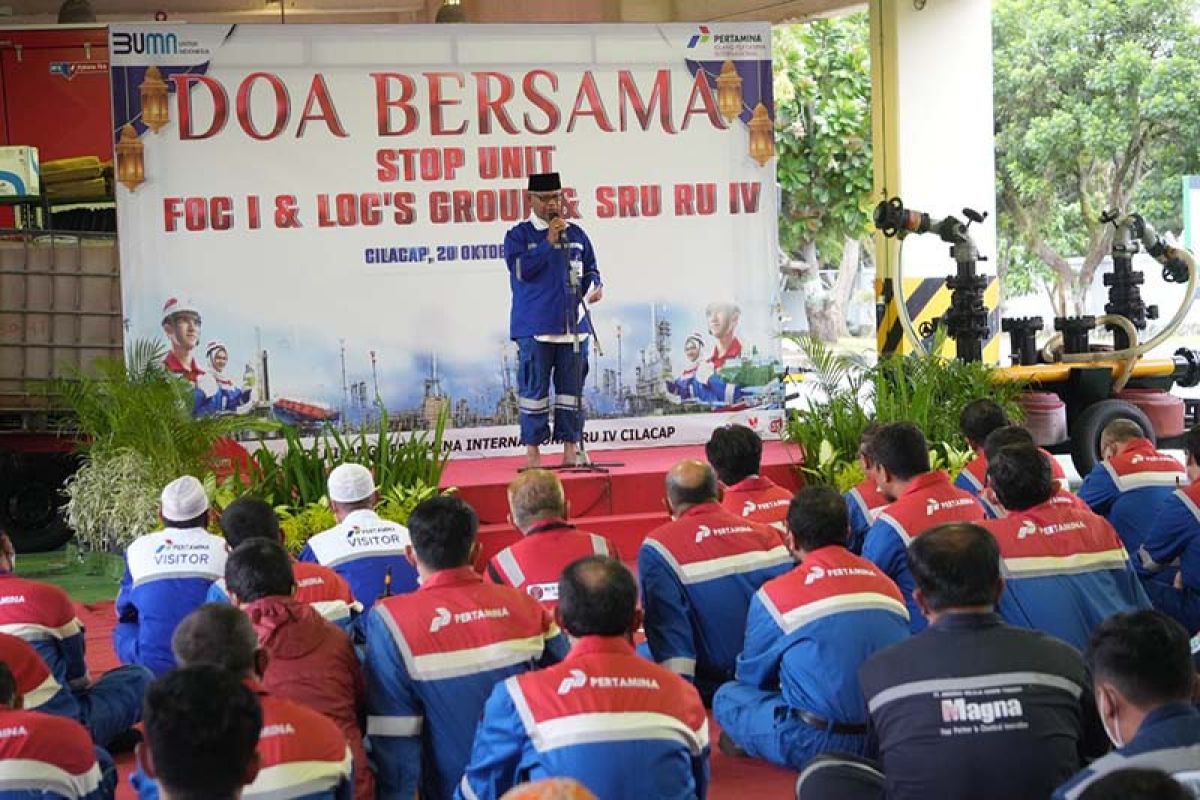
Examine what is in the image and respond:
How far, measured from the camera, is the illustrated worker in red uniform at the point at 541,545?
4734 millimetres

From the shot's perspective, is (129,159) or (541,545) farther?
(129,159)

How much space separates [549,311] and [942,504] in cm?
384

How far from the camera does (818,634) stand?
170 inches

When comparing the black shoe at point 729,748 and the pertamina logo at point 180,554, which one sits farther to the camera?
the pertamina logo at point 180,554

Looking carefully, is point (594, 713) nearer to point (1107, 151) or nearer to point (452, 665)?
point (452, 665)

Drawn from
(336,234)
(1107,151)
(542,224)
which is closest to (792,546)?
(542,224)

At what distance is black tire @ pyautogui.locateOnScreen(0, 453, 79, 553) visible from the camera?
994 cm

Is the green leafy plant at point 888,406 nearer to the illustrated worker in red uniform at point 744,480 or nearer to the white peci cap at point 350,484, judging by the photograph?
the illustrated worker in red uniform at point 744,480

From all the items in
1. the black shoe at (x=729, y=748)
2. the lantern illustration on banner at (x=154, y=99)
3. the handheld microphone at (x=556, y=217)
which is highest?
the lantern illustration on banner at (x=154, y=99)

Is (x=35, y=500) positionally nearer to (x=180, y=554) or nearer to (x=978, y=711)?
(x=180, y=554)

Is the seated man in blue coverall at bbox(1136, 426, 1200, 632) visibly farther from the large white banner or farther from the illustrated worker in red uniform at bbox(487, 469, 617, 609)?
the large white banner

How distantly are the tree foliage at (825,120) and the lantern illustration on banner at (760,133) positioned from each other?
9.07m

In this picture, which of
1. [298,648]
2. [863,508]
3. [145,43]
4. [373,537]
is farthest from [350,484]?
[145,43]

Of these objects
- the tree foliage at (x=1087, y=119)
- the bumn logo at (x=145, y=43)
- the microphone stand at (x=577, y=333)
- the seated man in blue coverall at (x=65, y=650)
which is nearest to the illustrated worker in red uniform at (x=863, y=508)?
the seated man in blue coverall at (x=65, y=650)
